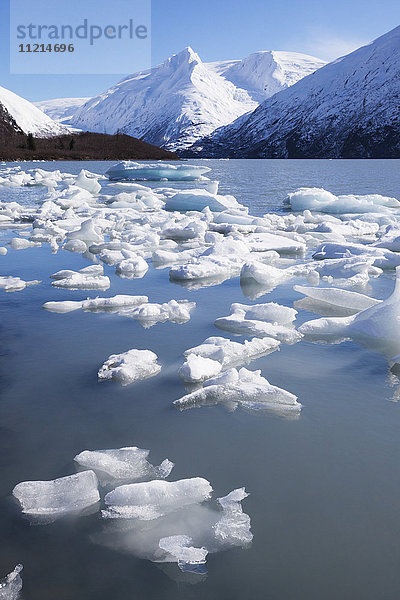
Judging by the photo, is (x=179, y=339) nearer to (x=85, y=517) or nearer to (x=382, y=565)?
(x=85, y=517)

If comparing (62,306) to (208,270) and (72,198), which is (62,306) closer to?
(208,270)

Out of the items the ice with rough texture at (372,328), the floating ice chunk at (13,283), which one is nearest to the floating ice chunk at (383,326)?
the ice with rough texture at (372,328)

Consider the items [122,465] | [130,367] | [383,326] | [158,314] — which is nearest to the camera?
[122,465]

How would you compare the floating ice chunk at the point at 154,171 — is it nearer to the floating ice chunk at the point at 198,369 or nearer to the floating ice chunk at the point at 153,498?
the floating ice chunk at the point at 198,369

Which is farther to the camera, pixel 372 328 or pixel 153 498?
pixel 372 328

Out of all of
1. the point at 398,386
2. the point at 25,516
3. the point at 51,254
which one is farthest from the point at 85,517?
the point at 51,254

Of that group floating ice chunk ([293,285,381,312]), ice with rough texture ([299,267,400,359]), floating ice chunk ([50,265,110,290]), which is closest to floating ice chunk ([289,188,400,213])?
floating ice chunk ([293,285,381,312])

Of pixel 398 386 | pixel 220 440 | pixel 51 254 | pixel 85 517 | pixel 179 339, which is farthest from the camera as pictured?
pixel 51 254

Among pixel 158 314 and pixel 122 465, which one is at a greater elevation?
pixel 158 314

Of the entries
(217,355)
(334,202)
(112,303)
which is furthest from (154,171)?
(217,355)
